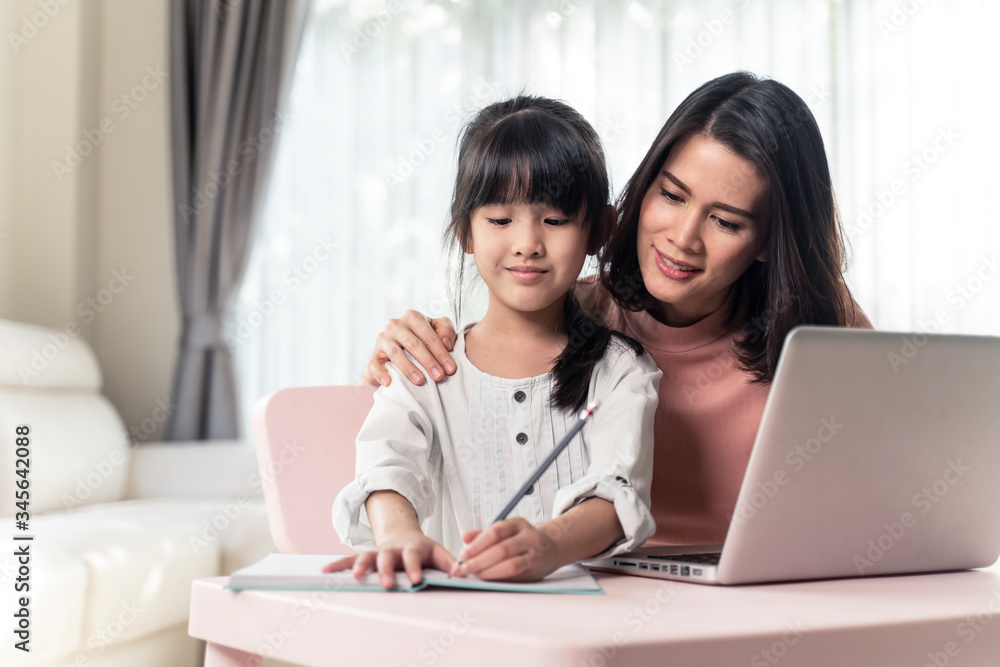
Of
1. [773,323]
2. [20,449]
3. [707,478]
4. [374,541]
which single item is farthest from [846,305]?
[20,449]

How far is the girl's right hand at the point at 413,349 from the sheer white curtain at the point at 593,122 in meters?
2.15

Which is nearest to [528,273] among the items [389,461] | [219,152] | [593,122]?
[389,461]

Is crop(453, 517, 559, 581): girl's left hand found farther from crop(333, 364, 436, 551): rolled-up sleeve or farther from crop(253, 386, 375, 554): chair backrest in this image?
crop(253, 386, 375, 554): chair backrest

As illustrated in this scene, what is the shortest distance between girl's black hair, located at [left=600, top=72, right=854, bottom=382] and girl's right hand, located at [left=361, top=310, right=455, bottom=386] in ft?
0.93

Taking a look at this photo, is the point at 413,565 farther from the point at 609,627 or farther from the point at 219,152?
the point at 219,152

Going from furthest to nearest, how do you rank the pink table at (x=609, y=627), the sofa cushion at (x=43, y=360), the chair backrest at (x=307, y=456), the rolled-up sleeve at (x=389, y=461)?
1. the sofa cushion at (x=43, y=360)
2. the chair backrest at (x=307, y=456)
3. the rolled-up sleeve at (x=389, y=461)
4. the pink table at (x=609, y=627)

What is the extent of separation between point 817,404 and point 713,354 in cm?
59

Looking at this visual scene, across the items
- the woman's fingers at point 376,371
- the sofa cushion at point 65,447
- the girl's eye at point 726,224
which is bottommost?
the sofa cushion at point 65,447

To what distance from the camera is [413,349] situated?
94 cm

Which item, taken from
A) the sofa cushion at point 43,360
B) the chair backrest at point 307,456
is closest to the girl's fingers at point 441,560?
the chair backrest at point 307,456

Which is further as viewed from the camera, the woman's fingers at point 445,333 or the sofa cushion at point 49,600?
the sofa cushion at point 49,600

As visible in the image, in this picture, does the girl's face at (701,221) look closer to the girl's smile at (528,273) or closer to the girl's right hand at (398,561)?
the girl's smile at (528,273)

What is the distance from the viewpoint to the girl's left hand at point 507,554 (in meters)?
0.55

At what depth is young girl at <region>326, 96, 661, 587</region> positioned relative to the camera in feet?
2.60
